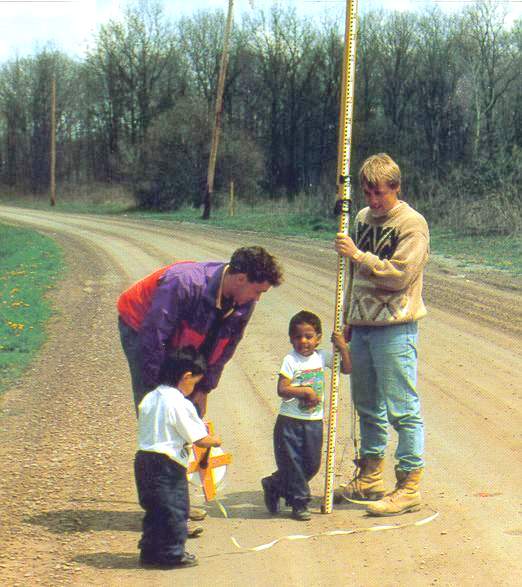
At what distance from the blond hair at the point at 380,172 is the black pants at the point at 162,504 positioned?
184 centimetres

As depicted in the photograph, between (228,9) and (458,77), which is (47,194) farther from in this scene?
(228,9)

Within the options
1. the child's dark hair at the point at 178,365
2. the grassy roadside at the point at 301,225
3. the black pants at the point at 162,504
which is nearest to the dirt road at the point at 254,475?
the black pants at the point at 162,504

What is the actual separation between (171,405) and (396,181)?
5.75 feet

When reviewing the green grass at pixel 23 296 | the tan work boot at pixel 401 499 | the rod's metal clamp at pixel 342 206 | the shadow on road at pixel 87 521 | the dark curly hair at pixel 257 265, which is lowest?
the green grass at pixel 23 296

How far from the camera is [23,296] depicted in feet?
55.3

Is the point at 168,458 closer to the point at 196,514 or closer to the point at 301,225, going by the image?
the point at 196,514

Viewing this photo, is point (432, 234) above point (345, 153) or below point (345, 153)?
below

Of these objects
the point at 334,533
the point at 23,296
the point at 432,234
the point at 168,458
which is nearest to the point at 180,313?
the point at 168,458

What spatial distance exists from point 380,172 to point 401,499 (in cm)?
183

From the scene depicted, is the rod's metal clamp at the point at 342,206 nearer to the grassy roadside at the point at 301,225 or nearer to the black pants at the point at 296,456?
the black pants at the point at 296,456

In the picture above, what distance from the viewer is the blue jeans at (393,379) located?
5594mm

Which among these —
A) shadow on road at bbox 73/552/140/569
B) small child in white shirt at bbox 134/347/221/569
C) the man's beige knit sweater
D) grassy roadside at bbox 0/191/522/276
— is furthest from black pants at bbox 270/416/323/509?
grassy roadside at bbox 0/191/522/276

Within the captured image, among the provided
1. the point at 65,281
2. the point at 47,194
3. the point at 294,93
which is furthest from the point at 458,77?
the point at 65,281

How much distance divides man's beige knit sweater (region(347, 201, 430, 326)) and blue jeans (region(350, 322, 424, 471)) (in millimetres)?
97
